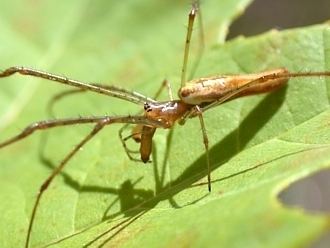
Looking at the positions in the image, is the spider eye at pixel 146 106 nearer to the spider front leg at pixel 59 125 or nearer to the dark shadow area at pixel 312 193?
the spider front leg at pixel 59 125

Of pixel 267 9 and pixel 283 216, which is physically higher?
pixel 267 9

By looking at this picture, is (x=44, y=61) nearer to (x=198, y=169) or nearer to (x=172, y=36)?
(x=172, y=36)

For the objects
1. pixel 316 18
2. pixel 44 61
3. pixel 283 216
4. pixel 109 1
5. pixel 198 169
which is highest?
Answer: pixel 316 18

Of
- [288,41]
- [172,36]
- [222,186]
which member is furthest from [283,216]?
[172,36]

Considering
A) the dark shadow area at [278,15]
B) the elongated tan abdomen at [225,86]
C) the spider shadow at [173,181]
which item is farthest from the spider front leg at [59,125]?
→ the dark shadow area at [278,15]

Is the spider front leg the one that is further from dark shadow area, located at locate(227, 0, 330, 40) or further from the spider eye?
dark shadow area, located at locate(227, 0, 330, 40)

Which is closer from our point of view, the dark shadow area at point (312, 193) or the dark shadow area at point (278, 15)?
the dark shadow area at point (312, 193)
